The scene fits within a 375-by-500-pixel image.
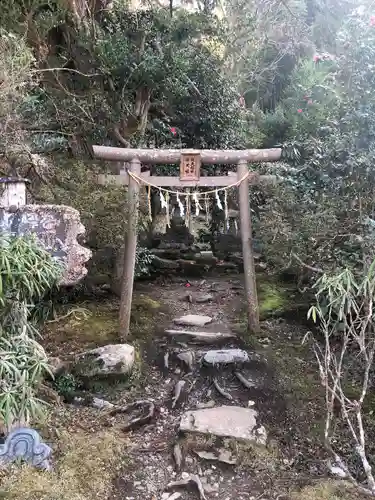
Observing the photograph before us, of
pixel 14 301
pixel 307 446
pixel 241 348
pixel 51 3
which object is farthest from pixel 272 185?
pixel 51 3

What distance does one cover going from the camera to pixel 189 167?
21.0ft

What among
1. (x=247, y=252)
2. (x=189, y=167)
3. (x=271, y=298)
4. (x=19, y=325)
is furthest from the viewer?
(x=271, y=298)

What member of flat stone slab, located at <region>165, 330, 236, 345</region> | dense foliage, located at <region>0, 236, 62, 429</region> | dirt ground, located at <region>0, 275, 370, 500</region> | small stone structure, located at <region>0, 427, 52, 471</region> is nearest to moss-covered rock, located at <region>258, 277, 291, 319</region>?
A: dirt ground, located at <region>0, 275, 370, 500</region>

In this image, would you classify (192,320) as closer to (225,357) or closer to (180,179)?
(225,357)

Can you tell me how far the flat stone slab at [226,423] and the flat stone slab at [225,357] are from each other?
894 millimetres

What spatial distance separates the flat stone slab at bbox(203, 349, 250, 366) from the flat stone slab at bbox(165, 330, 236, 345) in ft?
1.54

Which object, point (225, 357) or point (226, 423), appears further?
point (225, 357)

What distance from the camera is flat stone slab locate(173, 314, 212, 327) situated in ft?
24.2

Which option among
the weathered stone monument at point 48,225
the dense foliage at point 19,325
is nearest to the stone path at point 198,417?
the dense foliage at point 19,325

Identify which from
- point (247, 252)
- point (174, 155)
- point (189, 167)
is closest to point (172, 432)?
point (247, 252)

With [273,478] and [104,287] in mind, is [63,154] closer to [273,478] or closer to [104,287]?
[104,287]

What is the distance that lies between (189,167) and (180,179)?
0.22 m

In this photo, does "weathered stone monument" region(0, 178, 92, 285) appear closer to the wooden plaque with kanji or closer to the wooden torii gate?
the wooden torii gate

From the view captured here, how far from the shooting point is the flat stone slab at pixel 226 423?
14.6 feet
